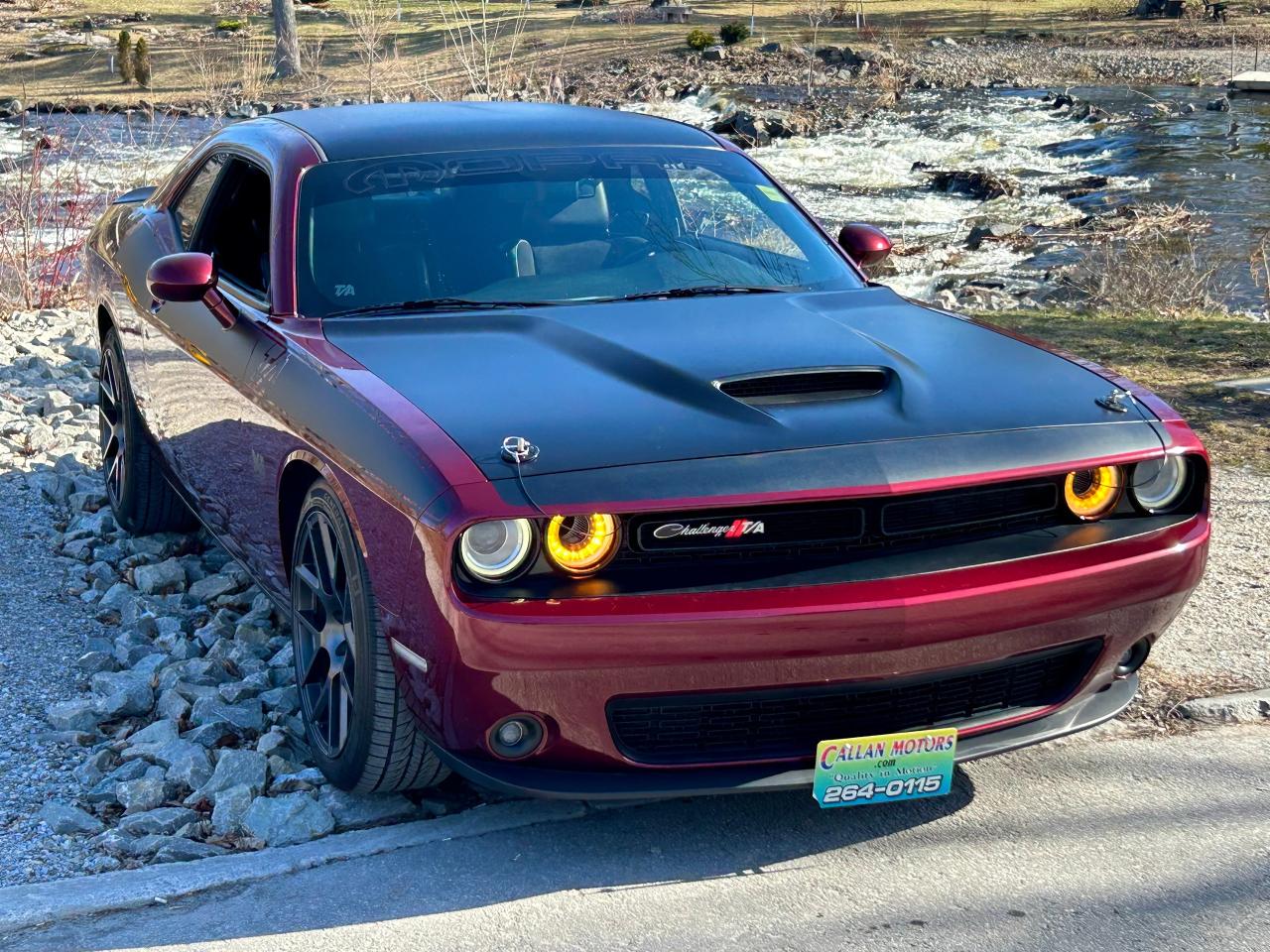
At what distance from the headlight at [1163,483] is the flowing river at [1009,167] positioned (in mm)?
9381

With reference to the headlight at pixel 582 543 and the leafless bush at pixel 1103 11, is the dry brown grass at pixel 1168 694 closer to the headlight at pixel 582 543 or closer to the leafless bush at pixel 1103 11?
the headlight at pixel 582 543

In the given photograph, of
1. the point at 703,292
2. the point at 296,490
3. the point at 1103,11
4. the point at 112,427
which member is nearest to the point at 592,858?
the point at 296,490

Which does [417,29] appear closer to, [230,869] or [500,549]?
[230,869]

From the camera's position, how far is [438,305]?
14.3 ft

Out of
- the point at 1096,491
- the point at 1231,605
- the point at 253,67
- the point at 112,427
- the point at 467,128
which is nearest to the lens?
the point at 1096,491

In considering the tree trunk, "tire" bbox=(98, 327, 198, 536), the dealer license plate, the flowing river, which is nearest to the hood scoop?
the dealer license plate

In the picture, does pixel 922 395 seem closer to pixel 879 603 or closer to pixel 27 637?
pixel 879 603

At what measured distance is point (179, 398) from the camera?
5.15 meters

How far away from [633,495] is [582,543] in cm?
17

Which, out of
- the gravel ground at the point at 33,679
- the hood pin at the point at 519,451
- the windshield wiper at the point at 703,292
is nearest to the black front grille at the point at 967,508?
the hood pin at the point at 519,451

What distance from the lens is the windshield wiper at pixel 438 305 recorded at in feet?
14.1

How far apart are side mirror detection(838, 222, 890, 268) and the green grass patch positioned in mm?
2451

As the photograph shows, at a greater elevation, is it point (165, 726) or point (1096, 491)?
point (1096, 491)

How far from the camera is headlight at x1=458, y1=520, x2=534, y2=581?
319 centimetres
